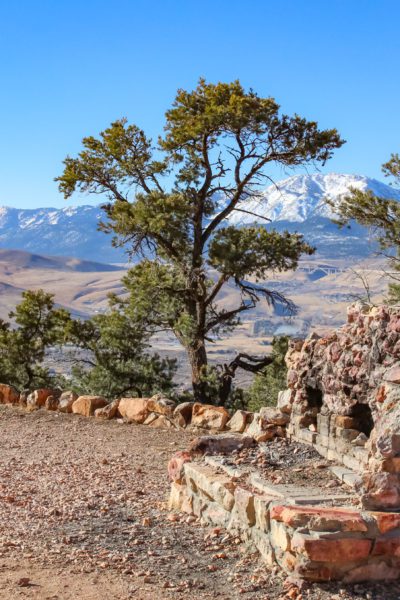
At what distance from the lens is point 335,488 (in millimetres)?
7617

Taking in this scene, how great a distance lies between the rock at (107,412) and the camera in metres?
15.4

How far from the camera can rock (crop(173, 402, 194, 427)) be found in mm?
14586

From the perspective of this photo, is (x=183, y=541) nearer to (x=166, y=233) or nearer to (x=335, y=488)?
(x=335, y=488)

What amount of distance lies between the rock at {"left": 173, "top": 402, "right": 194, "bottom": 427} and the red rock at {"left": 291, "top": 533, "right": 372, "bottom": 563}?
8504mm

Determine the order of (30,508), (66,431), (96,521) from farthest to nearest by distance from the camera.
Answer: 1. (66,431)
2. (30,508)
3. (96,521)

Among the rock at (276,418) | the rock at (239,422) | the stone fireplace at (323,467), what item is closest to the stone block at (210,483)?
the stone fireplace at (323,467)

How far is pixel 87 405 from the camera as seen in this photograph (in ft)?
51.6

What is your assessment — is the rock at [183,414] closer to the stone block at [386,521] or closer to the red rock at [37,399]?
the red rock at [37,399]

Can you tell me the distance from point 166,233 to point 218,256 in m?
1.51

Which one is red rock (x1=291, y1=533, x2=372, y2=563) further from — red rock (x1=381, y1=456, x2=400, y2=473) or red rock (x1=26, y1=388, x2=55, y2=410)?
red rock (x1=26, y1=388, x2=55, y2=410)

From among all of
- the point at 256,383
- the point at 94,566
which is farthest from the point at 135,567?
the point at 256,383

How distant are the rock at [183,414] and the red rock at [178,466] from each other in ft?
16.6

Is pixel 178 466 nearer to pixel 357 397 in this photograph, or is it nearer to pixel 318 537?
pixel 357 397

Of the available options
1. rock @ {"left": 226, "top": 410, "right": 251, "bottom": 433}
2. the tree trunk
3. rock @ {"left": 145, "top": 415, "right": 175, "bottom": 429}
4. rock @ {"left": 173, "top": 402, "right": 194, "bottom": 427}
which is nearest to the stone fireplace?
rock @ {"left": 226, "top": 410, "right": 251, "bottom": 433}
